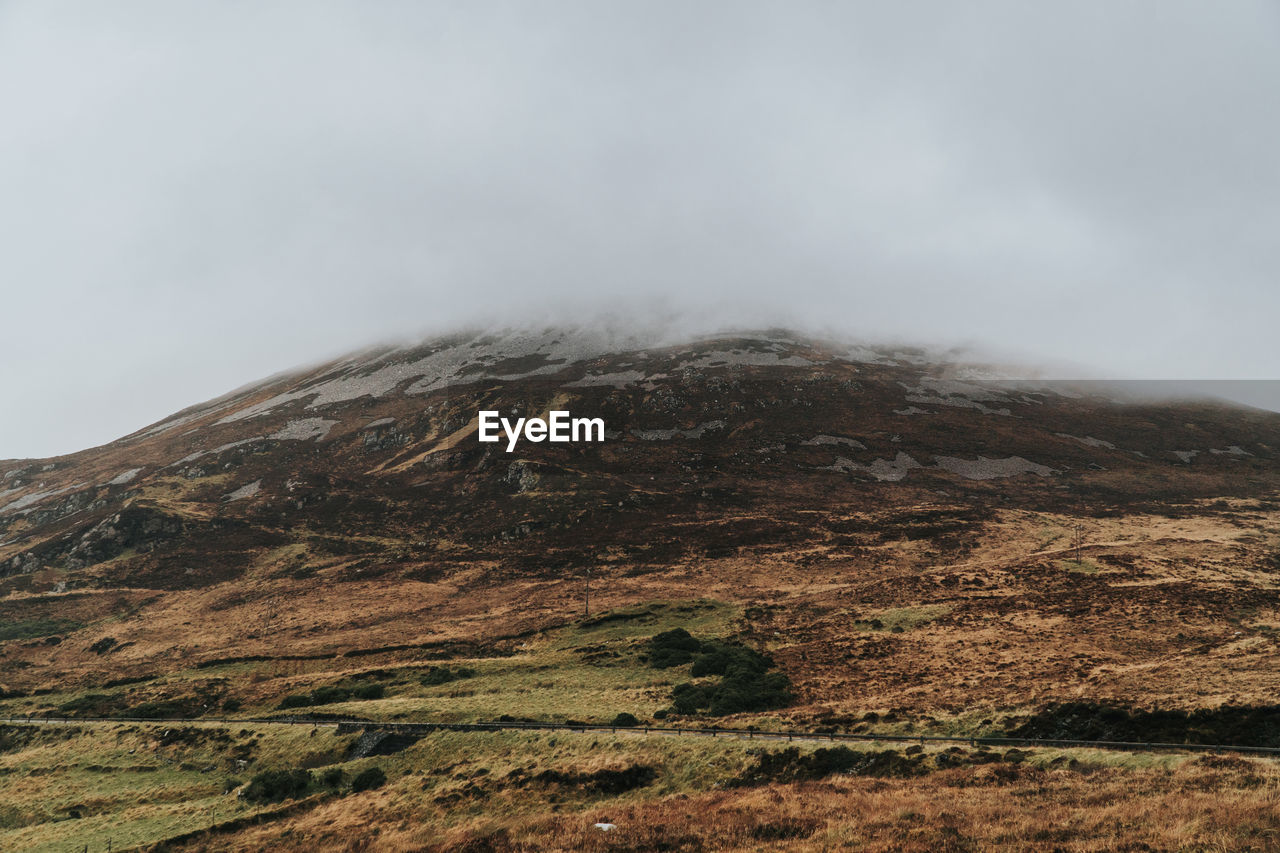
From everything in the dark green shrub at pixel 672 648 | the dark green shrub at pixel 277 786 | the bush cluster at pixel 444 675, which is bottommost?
the bush cluster at pixel 444 675

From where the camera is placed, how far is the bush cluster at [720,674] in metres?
40.2

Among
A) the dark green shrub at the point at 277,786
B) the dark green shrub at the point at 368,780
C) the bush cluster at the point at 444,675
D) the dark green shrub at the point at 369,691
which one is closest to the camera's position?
the dark green shrub at the point at 368,780

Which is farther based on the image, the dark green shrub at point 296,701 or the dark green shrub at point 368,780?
the dark green shrub at point 296,701

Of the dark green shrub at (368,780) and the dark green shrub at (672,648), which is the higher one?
the dark green shrub at (368,780)

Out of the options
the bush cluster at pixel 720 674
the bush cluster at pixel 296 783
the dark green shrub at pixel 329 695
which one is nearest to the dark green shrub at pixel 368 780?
the bush cluster at pixel 296 783

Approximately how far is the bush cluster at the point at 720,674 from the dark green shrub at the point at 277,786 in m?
22.2

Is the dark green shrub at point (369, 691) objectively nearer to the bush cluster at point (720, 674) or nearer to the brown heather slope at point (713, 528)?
the brown heather slope at point (713, 528)

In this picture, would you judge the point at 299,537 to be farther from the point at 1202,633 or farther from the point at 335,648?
the point at 1202,633

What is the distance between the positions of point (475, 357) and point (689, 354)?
6372cm

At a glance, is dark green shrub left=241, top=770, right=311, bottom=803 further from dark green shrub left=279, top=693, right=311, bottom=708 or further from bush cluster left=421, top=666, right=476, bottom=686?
bush cluster left=421, top=666, right=476, bottom=686

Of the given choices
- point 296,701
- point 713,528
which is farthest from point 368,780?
point 713,528

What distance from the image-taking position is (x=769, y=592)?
71.6 m

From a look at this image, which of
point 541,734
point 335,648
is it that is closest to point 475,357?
point 335,648

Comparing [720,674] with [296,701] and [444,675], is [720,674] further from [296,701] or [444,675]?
[296,701]
